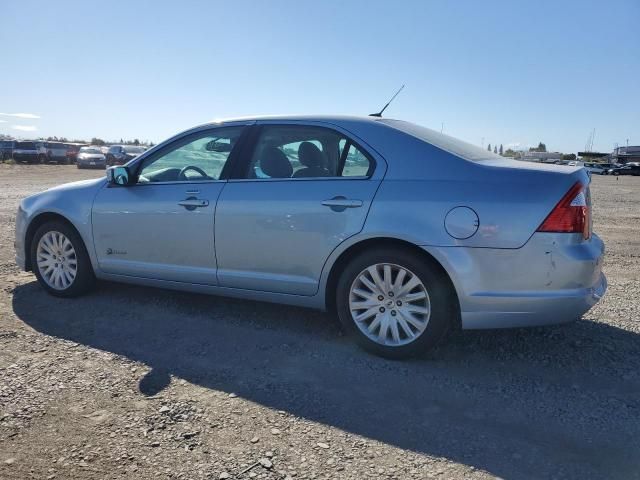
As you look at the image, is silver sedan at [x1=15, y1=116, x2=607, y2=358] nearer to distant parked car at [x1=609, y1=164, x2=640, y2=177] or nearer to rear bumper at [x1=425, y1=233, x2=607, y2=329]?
rear bumper at [x1=425, y1=233, x2=607, y2=329]

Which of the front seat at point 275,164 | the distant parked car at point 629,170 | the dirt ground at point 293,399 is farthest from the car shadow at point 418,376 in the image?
the distant parked car at point 629,170

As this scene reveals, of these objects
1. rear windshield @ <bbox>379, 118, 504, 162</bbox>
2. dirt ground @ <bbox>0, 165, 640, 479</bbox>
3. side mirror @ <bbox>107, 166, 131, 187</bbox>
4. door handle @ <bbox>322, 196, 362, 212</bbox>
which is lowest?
dirt ground @ <bbox>0, 165, 640, 479</bbox>

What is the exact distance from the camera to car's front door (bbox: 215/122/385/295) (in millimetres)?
3711

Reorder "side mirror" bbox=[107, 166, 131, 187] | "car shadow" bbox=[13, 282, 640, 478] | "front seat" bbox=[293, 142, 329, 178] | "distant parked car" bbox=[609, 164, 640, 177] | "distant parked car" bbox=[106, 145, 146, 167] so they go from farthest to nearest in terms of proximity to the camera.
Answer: "distant parked car" bbox=[609, 164, 640, 177], "distant parked car" bbox=[106, 145, 146, 167], "side mirror" bbox=[107, 166, 131, 187], "front seat" bbox=[293, 142, 329, 178], "car shadow" bbox=[13, 282, 640, 478]

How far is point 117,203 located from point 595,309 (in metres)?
4.30

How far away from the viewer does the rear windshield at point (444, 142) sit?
12.2 feet

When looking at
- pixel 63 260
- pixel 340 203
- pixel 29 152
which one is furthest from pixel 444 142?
pixel 29 152

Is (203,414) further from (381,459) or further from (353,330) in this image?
(353,330)

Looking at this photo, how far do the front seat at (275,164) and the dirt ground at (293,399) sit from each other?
1.21 m

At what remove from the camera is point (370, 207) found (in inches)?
142

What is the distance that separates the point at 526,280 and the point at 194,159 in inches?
110

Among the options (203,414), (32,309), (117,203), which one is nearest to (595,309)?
(203,414)

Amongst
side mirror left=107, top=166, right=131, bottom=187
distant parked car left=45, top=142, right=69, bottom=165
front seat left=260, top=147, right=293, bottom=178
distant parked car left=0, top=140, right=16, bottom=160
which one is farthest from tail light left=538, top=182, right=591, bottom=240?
distant parked car left=45, top=142, right=69, bottom=165

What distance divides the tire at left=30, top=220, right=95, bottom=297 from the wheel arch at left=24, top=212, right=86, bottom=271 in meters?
0.04
